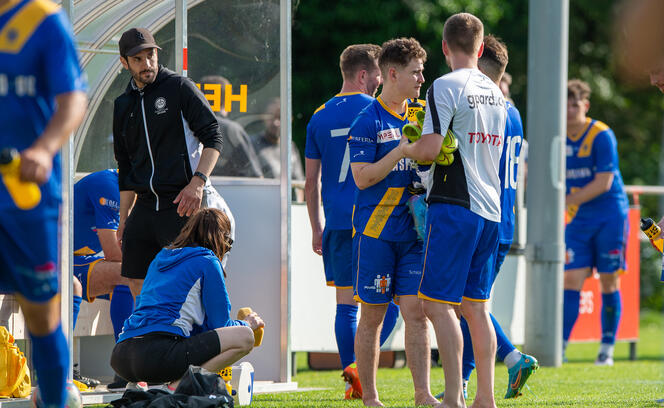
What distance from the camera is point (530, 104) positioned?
940cm

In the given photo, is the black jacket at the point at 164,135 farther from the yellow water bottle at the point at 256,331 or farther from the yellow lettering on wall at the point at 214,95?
the yellow lettering on wall at the point at 214,95

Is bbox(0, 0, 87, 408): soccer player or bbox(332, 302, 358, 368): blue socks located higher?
bbox(0, 0, 87, 408): soccer player

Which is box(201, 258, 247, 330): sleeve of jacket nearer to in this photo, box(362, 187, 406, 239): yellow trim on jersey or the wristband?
the wristband

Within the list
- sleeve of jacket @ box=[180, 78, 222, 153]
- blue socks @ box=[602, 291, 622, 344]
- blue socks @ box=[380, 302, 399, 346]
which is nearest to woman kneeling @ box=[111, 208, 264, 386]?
sleeve of jacket @ box=[180, 78, 222, 153]

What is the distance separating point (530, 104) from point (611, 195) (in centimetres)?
123

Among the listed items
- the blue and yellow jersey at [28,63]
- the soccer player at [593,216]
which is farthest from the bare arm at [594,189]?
the blue and yellow jersey at [28,63]

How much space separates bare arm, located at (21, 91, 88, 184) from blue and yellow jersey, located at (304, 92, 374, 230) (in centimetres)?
296

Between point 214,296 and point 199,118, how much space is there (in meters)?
1.17

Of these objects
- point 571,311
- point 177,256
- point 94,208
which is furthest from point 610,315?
point 177,256

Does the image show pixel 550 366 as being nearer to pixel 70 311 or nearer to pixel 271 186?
pixel 271 186

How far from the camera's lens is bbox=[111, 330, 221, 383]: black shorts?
5.15 m

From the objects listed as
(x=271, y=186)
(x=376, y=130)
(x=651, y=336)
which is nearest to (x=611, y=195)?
(x=271, y=186)

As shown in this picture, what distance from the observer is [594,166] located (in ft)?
31.9

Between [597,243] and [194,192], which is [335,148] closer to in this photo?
[194,192]
